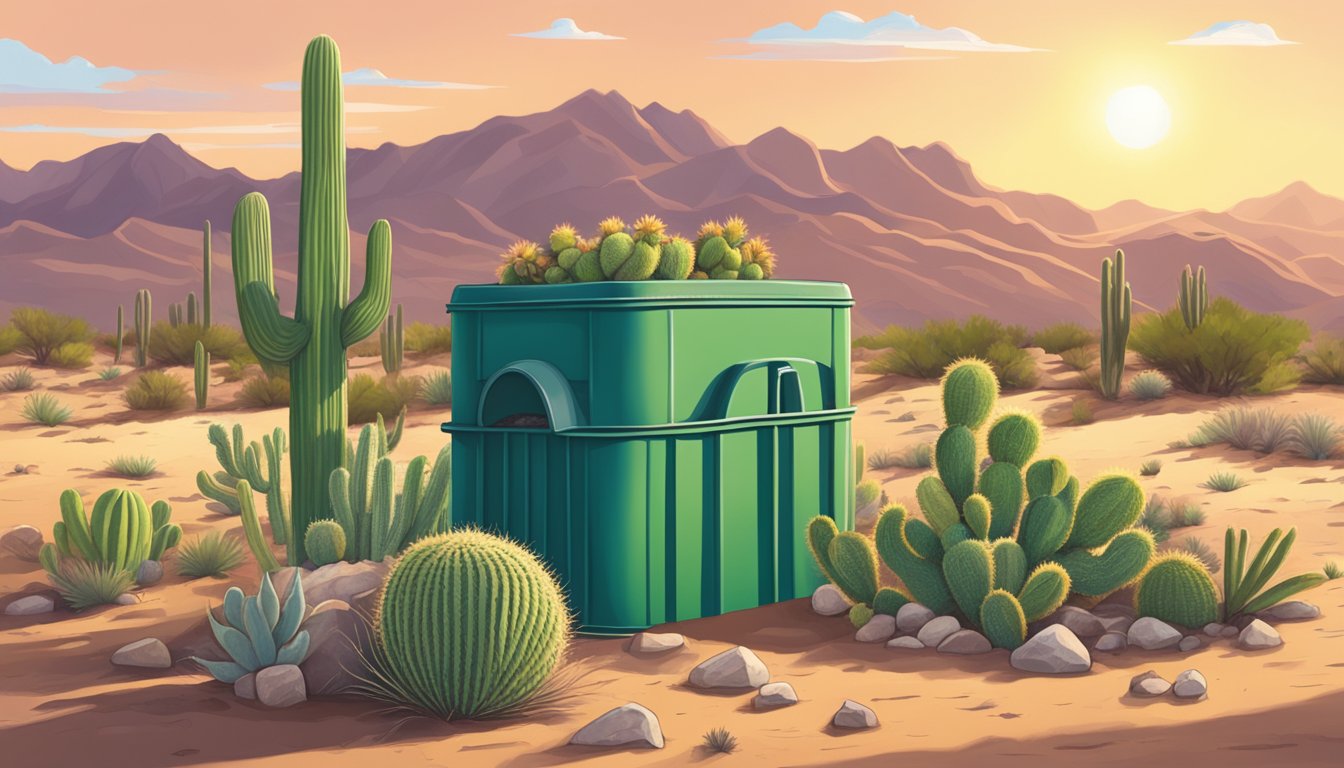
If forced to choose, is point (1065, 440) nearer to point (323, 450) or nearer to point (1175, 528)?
point (1175, 528)

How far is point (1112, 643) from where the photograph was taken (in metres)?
8.14

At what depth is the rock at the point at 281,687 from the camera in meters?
7.20

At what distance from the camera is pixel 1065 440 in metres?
18.4

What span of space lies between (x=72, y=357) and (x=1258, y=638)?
93.1 feet

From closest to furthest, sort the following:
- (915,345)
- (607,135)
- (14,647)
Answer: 1. (14,647)
2. (915,345)
3. (607,135)

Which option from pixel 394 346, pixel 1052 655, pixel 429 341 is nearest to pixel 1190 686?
pixel 1052 655

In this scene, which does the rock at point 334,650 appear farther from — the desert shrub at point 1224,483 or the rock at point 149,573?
the desert shrub at point 1224,483

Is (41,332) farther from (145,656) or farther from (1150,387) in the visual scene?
(145,656)

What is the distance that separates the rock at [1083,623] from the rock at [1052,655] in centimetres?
54

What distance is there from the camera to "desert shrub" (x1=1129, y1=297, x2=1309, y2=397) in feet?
68.3

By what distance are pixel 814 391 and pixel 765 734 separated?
3469 millimetres

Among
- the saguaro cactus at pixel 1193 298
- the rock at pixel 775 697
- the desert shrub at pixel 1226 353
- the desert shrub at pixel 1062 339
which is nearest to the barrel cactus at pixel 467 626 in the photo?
the rock at pixel 775 697

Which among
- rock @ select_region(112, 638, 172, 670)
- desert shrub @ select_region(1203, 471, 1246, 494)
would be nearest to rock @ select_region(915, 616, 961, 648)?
rock @ select_region(112, 638, 172, 670)

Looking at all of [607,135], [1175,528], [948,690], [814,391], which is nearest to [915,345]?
[1175,528]
